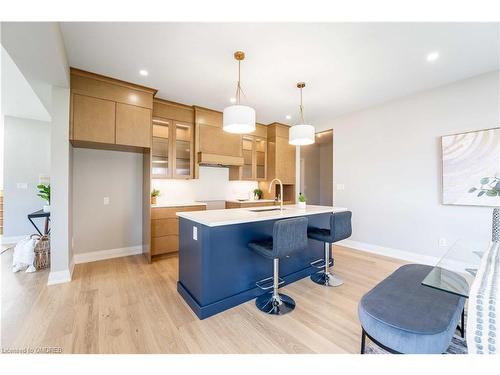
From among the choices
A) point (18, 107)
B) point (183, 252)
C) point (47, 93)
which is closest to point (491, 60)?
point (183, 252)

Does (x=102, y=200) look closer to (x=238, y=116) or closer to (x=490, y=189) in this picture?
(x=238, y=116)

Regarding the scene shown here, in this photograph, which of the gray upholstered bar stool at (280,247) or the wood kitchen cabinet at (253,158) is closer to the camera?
the gray upholstered bar stool at (280,247)

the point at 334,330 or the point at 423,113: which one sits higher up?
the point at 423,113

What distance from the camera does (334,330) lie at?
182 centimetres

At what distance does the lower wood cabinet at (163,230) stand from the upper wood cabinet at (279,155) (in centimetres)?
239

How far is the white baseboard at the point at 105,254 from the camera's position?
333 cm

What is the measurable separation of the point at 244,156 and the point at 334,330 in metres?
3.66

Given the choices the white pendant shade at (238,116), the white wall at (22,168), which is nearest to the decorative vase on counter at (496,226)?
the white pendant shade at (238,116)

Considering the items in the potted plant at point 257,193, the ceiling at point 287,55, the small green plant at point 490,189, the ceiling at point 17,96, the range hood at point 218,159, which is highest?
the ceiling at point 287,55

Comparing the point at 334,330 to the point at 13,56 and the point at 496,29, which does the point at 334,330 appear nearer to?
the point at 496,29

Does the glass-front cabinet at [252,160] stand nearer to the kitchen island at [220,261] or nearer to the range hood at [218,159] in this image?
the range hood at [218,159]

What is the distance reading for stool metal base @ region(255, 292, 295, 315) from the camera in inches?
82.0

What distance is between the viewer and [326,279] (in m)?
2.72
